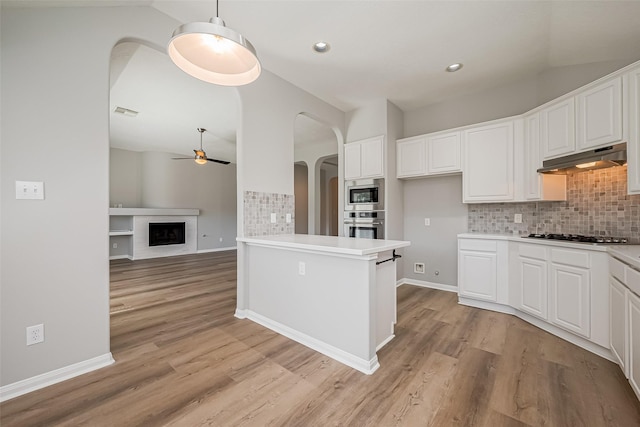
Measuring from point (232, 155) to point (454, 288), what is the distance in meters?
6.68

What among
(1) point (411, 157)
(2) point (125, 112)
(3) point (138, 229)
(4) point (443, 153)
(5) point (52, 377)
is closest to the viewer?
(5) point (52, 377)

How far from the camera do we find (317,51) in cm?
276

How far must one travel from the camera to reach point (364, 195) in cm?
412

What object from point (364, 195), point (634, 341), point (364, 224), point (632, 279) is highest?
point (364, 195)

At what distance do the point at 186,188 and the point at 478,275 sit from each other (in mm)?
7770

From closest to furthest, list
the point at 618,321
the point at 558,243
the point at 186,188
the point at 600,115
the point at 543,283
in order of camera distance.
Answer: the point at 618,321, the point at 600,115, the point at 558,243, the point at 543,283, the point at 186,188

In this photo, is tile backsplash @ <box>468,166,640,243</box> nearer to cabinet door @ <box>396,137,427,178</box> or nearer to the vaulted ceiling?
cabinet door @ <box>396,137,427,178</box>

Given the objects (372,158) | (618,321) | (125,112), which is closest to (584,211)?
(618,321)

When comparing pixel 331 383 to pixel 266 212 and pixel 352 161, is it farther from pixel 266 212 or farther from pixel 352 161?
pixel 352 161

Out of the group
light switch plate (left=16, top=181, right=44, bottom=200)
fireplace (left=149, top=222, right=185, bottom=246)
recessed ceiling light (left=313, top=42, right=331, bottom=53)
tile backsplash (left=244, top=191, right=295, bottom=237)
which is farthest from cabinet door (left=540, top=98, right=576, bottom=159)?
fireplace (left=149, top=222, right=185, bottom=246)

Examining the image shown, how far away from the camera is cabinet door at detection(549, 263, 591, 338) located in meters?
2.18

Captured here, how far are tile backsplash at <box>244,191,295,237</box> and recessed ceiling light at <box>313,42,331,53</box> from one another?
165cm

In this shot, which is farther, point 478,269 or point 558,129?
point 478,269

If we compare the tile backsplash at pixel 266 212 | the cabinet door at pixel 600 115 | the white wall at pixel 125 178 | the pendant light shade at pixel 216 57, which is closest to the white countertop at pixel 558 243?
the cabinet door at pixel 600 115
